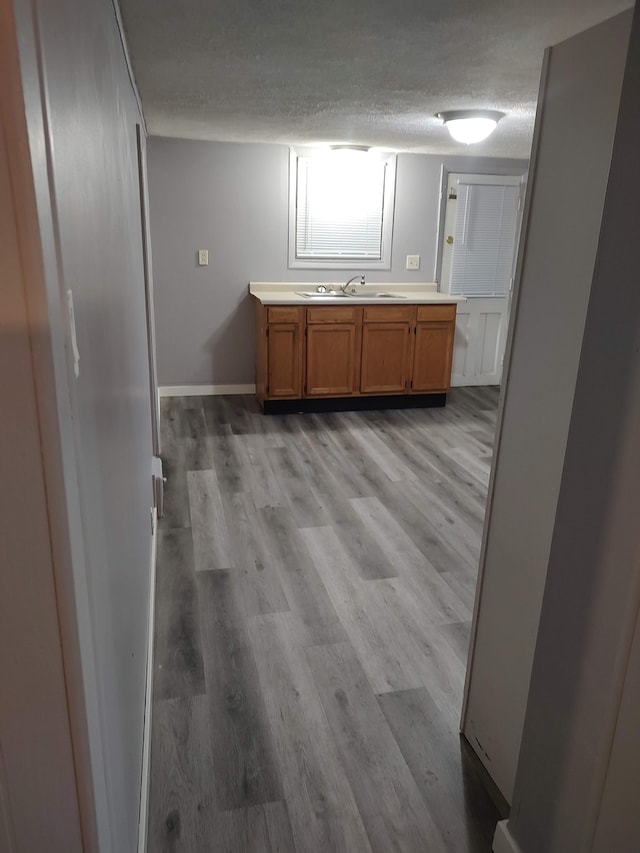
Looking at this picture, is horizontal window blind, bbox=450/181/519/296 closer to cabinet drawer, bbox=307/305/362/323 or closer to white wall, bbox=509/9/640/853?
cabinet drawer, bbox=307/305/362/323

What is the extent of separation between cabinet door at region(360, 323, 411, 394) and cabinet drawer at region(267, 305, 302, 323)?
55 cm

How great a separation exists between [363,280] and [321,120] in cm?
180

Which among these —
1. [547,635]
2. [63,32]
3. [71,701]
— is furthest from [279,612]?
[63,32]

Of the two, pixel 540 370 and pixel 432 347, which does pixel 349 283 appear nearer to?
pixel 432 347

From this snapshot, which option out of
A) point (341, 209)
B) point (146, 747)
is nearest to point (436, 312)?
point (341, 209)

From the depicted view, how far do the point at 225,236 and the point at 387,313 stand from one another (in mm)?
1424

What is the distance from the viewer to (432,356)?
196 inches

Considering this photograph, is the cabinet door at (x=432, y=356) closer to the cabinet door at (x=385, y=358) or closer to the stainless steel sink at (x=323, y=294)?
the cabinet door at (x=385, y=358)

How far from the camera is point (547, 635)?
1.27m

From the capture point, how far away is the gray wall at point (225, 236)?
4.75 metres

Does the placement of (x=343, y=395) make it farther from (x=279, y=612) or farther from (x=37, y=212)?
(x=37, y=212)

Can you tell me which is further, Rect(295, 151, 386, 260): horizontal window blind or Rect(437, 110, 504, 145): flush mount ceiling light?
Rect(295, 151, 386, 260): horizontal window blind

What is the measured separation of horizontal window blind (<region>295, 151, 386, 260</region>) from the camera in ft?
16.3

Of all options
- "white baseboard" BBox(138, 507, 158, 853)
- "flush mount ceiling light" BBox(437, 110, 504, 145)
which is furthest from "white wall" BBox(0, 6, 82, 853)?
"flush mount ceiling light" BBox(437, 110, 504, 145)
